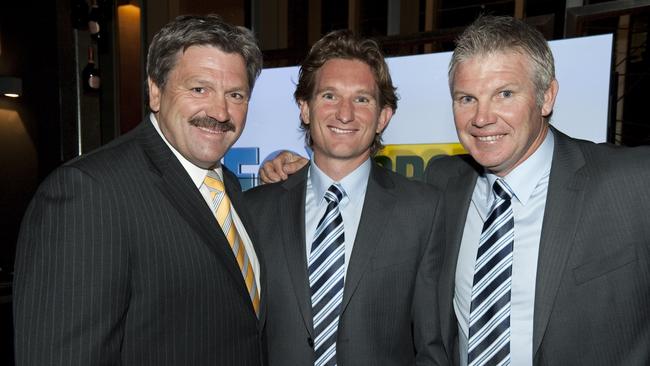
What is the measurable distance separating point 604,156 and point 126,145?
1.48 metres

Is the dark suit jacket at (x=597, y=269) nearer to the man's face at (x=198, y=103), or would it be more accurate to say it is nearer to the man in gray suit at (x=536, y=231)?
the man in gray suit at (x=536, y=231)

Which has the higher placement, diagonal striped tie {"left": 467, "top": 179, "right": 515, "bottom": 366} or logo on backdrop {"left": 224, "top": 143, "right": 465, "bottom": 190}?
logo on backdrop {"left": 224, "top": 143, "right": 465, "bottom": 190}

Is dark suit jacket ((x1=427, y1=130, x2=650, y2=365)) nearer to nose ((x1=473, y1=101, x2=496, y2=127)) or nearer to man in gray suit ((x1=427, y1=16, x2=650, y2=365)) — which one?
man in gray suit ((x1=427, y1=16, x2=650, y2=365))

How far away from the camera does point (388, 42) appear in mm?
3084

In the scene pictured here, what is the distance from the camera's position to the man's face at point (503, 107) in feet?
5.67

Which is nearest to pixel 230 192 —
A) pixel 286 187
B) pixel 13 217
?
pixel 286 187

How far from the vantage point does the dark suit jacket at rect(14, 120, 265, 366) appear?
1201 mm

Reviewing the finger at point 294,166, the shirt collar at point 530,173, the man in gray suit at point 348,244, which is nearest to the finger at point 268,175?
the finger at point 294,166

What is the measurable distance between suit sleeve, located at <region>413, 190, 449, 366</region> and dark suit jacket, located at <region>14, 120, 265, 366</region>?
2.04 ft

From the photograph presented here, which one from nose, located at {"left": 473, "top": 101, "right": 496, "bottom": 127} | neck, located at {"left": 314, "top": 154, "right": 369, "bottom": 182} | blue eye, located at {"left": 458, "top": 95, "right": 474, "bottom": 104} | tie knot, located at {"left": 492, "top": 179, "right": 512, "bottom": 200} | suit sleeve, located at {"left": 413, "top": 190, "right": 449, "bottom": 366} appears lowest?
suit sleeve, located at {"left": 413, "top": 190, "right": 449, "bottom": 366}

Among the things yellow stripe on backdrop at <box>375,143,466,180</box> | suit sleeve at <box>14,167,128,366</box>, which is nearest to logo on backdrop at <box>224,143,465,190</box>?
yellow stripe on backdrop at <box>375,143,466,180</box>

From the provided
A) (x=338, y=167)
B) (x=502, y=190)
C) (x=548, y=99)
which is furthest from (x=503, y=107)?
(x=338, y=167)

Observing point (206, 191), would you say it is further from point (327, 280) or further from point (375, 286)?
point (375, 286)

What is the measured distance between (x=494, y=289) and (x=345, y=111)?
0.83 metres
